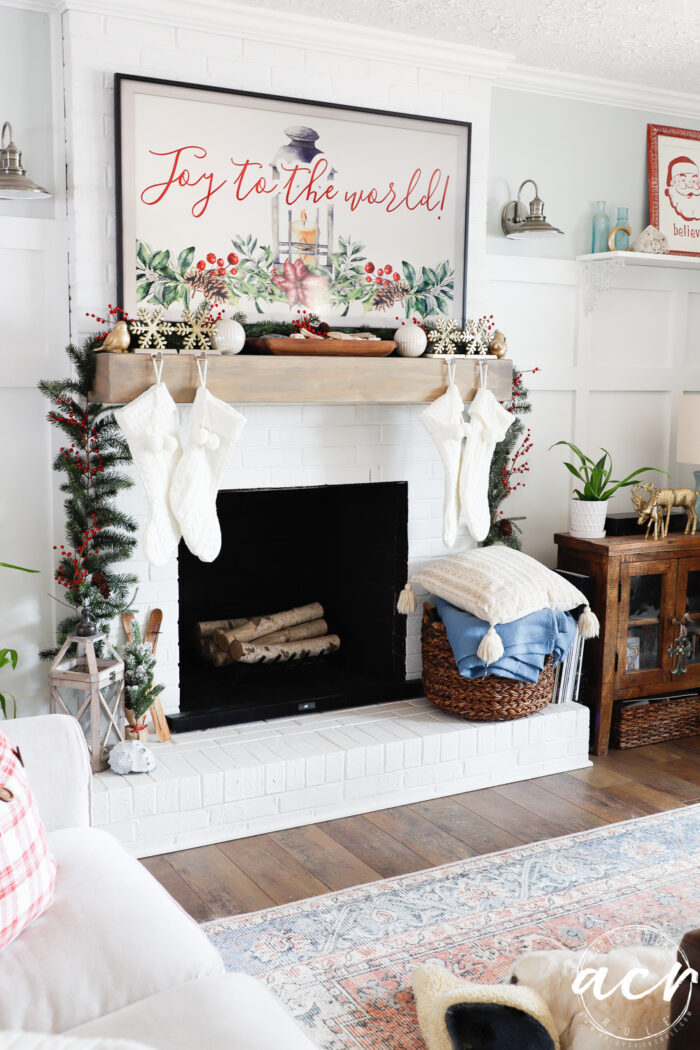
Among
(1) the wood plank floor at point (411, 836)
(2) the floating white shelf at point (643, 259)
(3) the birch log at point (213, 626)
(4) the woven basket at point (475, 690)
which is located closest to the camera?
(1) the wood plank floor at point (411, 836)

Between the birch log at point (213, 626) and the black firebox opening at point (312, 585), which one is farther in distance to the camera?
the birch log at point (213, 626)

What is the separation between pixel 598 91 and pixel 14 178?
238 cm

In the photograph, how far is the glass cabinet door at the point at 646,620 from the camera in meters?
3.82

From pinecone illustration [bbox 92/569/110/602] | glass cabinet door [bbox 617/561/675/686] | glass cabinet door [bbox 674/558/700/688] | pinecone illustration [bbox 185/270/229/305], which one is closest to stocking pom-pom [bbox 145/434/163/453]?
pinecone illustration [bbox 92/569/110/602]

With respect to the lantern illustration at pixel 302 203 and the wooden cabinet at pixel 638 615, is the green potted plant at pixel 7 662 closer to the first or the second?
the lantern illustration at pixel 302 203

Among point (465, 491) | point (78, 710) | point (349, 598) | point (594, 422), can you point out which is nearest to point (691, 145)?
point (594, 422)

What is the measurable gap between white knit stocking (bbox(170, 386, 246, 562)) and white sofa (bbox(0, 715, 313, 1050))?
1.26 meters

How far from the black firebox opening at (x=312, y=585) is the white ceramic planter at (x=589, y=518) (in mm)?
680

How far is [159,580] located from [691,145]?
293 cm

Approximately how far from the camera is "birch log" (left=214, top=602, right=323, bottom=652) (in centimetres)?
379

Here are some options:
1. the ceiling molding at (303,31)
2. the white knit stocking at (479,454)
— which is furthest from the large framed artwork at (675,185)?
the white knit stocking at (479,454)

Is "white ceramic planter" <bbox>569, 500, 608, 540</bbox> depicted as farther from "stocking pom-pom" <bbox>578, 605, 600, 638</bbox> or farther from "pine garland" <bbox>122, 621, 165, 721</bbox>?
"pine garland" <bbox>122, 621, 165, 721</bbox>

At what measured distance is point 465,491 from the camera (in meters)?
3.59

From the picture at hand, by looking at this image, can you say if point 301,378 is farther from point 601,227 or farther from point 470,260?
point 601,227
